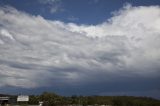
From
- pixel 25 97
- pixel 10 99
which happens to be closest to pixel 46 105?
pixel 25 97

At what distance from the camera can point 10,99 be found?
19938 centimetres

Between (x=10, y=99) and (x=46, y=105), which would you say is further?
(x=10, y=99)

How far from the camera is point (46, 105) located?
186 metres

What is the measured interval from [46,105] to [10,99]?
25.7m

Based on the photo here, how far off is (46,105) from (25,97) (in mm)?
12971

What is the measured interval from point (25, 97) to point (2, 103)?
1250 centimetres

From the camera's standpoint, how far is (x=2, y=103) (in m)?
185

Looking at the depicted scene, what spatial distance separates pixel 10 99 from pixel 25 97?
13.9m

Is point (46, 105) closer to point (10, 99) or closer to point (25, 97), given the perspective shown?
point (25, 97)

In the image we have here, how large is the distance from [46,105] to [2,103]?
2296 cm

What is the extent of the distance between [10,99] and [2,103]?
14319mm

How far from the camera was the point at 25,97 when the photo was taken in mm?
189875

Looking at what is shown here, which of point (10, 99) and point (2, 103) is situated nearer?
point (2, 103)
